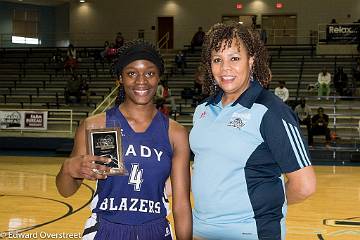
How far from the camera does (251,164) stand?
2.13 m

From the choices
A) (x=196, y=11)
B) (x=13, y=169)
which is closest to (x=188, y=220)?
(x=13, y=169)

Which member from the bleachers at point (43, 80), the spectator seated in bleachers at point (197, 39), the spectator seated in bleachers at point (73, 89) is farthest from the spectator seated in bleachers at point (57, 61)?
the spectator seated in bleachers at point (197, 39)

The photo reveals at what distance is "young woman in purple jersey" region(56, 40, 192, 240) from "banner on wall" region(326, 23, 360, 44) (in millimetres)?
18612

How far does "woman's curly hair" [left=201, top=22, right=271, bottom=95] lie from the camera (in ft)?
7.33

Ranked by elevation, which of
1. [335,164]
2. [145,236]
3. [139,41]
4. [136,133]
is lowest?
[335,164]

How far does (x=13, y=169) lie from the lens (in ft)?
36.7

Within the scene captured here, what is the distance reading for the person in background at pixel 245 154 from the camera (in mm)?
2094

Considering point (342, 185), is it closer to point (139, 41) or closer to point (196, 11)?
point (139, 41)

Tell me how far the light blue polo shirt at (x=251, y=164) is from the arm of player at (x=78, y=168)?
0.45m

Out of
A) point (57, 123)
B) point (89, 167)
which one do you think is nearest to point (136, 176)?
point (89, 167)

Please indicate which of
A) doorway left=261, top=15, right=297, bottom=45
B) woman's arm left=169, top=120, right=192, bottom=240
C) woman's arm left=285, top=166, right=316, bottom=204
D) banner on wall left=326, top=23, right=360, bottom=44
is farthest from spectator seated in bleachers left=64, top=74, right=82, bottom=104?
woman's arm left=285, top=166, right=316, bottom=204

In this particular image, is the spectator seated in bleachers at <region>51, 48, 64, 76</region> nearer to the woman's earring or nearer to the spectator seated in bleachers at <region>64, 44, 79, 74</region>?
the spectator seated in bleachers at <region>64, 44, 79, 74</region>

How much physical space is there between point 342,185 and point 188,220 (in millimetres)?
7705

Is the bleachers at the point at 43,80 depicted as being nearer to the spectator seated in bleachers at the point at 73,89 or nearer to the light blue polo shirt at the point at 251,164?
the spectator seated in bleachers at the point at 73,89
